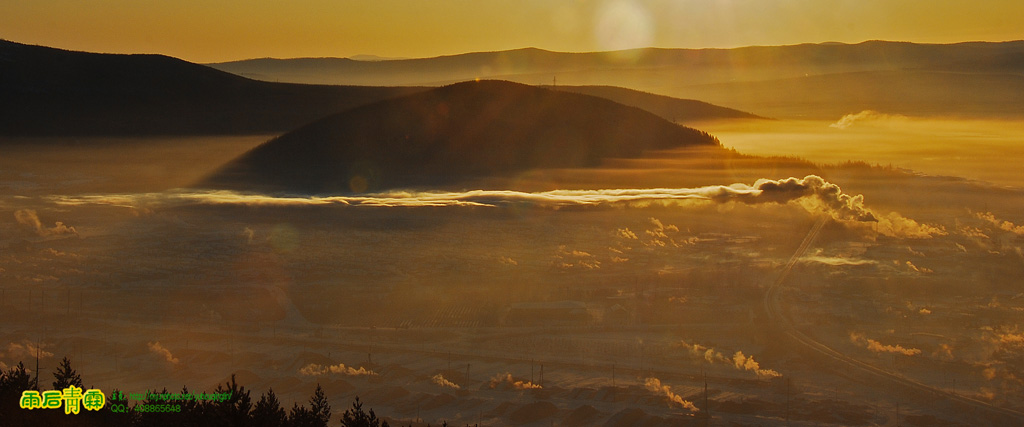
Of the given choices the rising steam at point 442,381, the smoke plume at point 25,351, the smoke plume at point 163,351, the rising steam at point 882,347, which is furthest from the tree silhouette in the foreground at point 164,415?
the rising steam at point 882,347

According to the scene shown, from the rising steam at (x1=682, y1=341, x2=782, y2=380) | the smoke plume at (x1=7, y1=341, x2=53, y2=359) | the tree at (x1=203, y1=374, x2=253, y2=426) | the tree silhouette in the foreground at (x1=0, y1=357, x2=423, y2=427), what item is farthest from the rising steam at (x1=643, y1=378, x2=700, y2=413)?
the smoke plume at (x1=7, y1=341, x2=53, y2=359)

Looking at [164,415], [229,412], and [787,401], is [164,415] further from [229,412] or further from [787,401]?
[787,401]

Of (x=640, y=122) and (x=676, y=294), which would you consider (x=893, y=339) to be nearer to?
(x=676, y=294)

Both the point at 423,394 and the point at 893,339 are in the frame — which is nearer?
the point at 423,394

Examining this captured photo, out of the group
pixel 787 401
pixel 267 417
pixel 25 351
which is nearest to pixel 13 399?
pixel 267 417

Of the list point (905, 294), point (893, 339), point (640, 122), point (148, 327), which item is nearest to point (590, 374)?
point (893, 339)

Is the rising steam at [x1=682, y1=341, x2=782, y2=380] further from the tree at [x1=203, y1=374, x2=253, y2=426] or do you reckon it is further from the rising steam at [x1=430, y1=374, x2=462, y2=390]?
the tree at [x1=203, y1=374, x2=253, y2=426]
